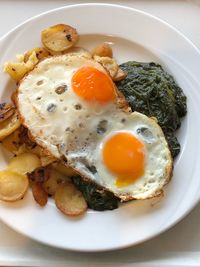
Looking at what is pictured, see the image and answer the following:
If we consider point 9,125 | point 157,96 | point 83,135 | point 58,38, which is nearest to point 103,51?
point 58,38

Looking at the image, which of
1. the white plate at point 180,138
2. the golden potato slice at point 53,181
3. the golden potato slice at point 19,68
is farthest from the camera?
the golden potato slice at point 19,68

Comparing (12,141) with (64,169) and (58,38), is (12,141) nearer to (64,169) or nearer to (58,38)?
(64,169)

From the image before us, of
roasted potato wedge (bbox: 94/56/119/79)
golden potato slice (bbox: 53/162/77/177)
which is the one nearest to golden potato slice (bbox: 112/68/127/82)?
roasted potato wedge (bbox: 94/56/119/79)

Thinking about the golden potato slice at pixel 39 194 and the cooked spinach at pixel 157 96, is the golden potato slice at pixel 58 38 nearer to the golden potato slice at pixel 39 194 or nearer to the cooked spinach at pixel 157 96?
the cooked spinach at pixel 157 96

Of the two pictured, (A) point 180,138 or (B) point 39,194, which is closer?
(B) point 39,194

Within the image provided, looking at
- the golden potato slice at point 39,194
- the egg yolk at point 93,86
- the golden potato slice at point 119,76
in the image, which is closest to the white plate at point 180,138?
the golden potato slice at point 39,194

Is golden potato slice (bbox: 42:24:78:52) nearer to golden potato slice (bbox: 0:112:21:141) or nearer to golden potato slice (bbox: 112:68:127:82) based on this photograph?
golden potato slice (bbox: 112:68:127:82)
